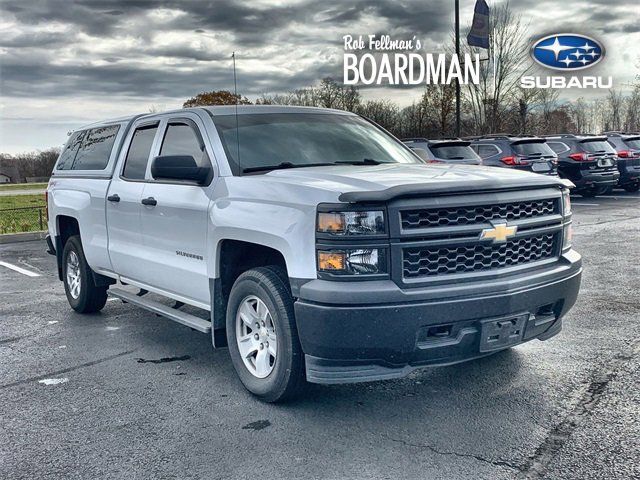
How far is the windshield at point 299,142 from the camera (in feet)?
16.7

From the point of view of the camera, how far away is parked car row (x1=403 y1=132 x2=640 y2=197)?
54.0 feet

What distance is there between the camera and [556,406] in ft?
14.0

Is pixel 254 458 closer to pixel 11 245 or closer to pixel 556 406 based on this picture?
pixel 556 406

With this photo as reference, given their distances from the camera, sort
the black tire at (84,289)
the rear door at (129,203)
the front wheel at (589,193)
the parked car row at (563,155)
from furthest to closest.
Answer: the front wheel at (589,193) < the parked car row at (563,155) < the black tire at (84,289) < the rear door at (129,203)

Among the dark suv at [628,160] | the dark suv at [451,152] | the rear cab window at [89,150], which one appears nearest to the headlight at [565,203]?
the rear cab window at [89,150]

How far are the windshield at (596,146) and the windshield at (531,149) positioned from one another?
198cm

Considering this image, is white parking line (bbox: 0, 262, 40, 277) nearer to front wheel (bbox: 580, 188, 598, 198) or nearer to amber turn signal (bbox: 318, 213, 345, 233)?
amber turn signal (bbox: 318, 213, 345, 233)

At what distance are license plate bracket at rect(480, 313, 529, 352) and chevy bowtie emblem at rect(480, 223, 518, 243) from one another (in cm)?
46

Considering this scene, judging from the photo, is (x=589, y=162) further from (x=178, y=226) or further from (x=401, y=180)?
(x=401, y=180)

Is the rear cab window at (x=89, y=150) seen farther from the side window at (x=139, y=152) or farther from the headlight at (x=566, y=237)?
the headlight at (x=566, y=237)

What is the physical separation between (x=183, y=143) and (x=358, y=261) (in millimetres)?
2293

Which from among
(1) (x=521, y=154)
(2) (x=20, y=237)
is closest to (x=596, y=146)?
(1) (x=521, y=154)

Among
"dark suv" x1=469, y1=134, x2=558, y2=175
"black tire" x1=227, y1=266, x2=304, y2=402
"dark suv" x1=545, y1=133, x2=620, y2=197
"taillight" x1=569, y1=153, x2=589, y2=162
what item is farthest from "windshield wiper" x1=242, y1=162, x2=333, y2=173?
"taillight" x1=569, y1=153, x2=589, y2=162

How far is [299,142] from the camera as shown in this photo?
5367 mm
